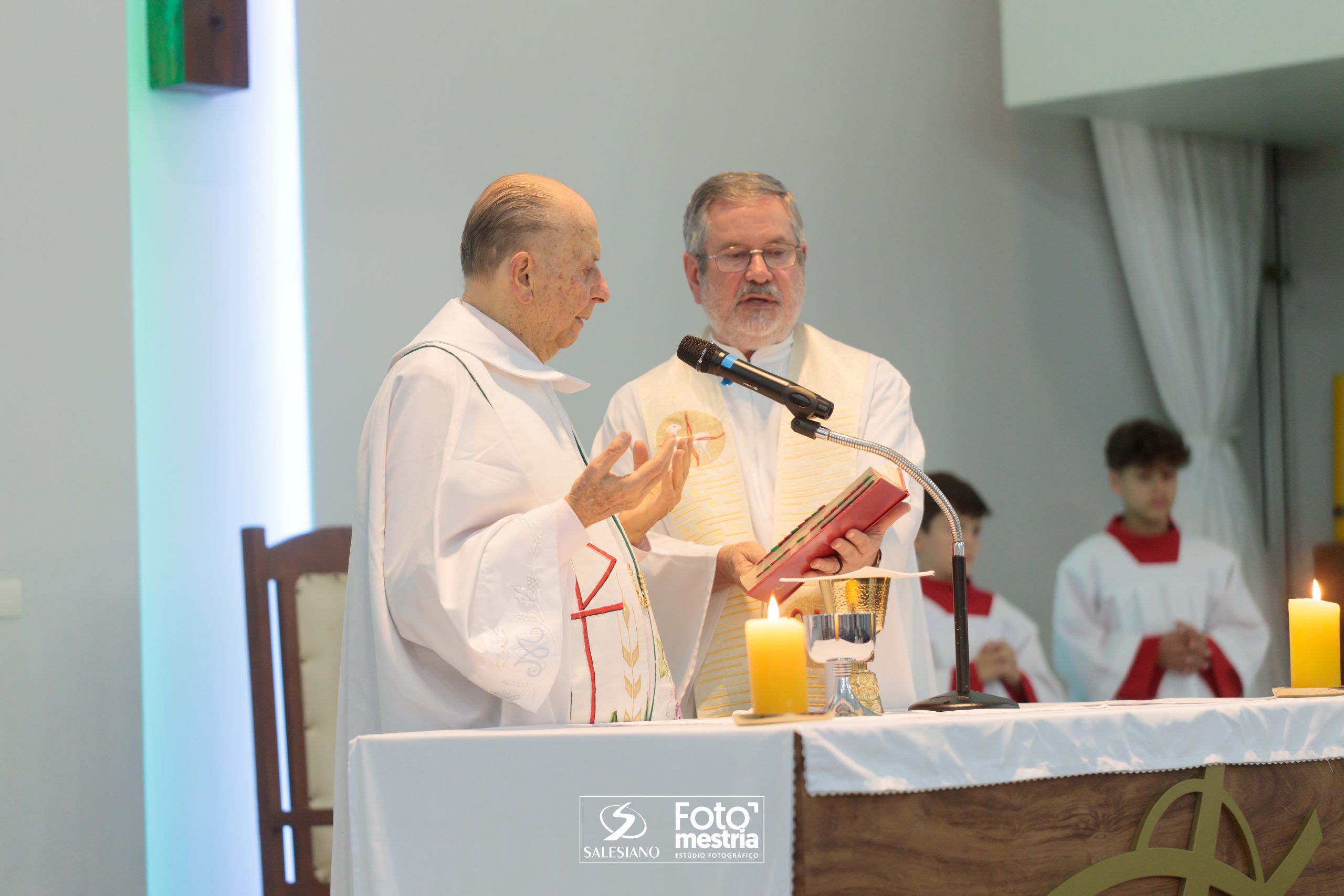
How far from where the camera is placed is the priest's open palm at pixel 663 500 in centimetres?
264

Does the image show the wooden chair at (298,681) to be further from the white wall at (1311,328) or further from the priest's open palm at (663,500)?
the white wall at (1311,328)

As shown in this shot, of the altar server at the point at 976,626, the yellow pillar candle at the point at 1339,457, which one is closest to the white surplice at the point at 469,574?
the altar server at the point at 976,626

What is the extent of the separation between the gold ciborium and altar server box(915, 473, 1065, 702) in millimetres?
3007

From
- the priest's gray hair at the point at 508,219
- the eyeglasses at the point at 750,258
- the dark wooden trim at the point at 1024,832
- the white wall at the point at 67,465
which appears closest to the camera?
the dark wooden trim at the point at 1024,832

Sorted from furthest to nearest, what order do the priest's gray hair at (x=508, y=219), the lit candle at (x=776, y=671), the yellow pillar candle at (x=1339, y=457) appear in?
the yellow pillar candle at (x=1339, y=457) < the priest's gray hair at (x=508, y=219) < the lit candle at (x=776, y=671)

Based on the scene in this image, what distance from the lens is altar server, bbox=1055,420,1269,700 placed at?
547cm

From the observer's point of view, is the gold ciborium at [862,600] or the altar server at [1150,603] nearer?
the gold ciborium at [862,600]

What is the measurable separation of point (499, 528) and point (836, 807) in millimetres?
723

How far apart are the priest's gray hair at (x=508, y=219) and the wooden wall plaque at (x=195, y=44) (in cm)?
176

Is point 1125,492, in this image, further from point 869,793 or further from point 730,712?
point 869,793

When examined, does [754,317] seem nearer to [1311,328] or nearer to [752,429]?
[752,429]

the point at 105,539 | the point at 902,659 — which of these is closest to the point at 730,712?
the point at 902,659

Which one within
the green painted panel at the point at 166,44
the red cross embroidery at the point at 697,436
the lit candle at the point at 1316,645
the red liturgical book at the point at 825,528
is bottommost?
the lit candle at the point at 1316,645

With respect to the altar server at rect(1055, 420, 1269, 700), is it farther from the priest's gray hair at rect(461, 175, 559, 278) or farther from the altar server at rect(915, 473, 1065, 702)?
the priest's gray hair at rect(461, 175, 559, 278)
